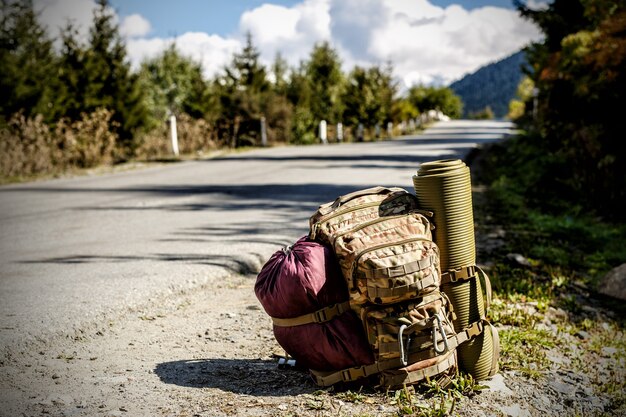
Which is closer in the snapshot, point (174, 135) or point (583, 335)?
point (583, 335)

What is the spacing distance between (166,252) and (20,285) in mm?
1329

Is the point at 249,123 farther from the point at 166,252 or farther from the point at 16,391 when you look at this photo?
the point at 16,391

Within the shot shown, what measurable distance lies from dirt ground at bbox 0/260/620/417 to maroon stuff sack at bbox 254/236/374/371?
0.20 meters

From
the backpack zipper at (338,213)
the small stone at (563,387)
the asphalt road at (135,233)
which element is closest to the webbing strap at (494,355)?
the small stone at (563,387)

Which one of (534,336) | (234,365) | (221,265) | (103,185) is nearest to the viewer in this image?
(234,365)

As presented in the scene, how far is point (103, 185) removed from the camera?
1040 cm

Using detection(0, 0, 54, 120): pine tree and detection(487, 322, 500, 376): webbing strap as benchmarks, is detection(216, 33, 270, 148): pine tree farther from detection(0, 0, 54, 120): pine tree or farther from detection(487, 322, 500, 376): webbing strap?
detection(487, 322, 500, 376): webbing strap

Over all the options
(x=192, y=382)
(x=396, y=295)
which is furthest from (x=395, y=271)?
(x=192, y=382)

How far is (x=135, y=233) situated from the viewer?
6.02 meters

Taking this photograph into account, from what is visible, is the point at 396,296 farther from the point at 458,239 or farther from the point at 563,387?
the point at 563,387

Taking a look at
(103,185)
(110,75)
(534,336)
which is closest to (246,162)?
(103,185)

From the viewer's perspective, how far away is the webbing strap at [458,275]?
2746 mm

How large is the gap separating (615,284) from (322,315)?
11.3 ft

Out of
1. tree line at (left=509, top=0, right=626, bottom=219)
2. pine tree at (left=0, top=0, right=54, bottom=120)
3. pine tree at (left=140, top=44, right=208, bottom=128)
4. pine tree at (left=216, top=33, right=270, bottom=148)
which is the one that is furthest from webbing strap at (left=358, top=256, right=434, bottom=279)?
pine tree at (left=140, top=44, right=208, bottom=128)
